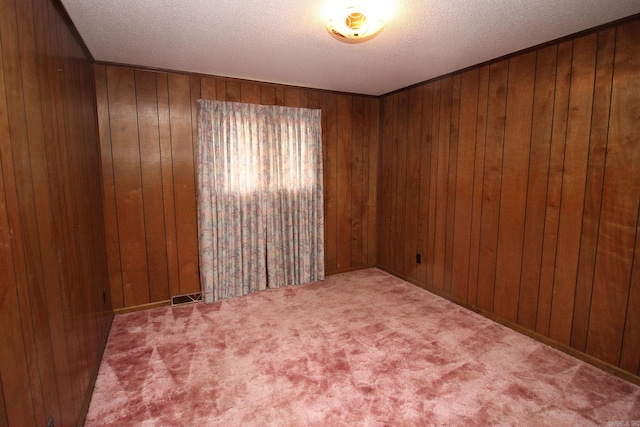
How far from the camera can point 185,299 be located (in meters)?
3.40

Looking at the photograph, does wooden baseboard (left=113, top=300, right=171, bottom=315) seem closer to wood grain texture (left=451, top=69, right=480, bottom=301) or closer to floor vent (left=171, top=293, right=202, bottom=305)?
floor vent (left=171, top=293, right=202, bottom=305)

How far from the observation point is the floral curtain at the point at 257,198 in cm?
336

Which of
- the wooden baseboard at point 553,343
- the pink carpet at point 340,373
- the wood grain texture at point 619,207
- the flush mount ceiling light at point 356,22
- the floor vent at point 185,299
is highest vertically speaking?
the flush mount ceiling light at point 356,22

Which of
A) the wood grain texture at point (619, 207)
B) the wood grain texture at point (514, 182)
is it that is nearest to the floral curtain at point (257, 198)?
the wood grain texture at point (514, 182)

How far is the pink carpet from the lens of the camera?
185 cm

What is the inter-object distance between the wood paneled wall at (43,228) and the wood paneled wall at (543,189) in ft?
10.4

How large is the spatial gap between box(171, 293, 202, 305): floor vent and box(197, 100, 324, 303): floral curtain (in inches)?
4.7

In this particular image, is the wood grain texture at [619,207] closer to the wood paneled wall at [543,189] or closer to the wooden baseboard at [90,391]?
the wood paneled wall at [543,189]

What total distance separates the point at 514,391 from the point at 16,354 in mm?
2544

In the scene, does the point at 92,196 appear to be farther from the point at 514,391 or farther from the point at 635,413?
the point at 635,413

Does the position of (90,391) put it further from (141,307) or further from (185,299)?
(185,299)

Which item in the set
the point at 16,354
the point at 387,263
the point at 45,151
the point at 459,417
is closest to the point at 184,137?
the point at 45,151

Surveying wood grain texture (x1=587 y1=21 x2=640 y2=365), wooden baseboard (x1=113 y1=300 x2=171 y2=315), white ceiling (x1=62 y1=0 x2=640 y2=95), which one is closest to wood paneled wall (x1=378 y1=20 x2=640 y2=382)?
wood grain texture (x1=587 y1=21 x2=640 y2=365)

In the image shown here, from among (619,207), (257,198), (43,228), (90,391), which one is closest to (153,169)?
(257,198)
